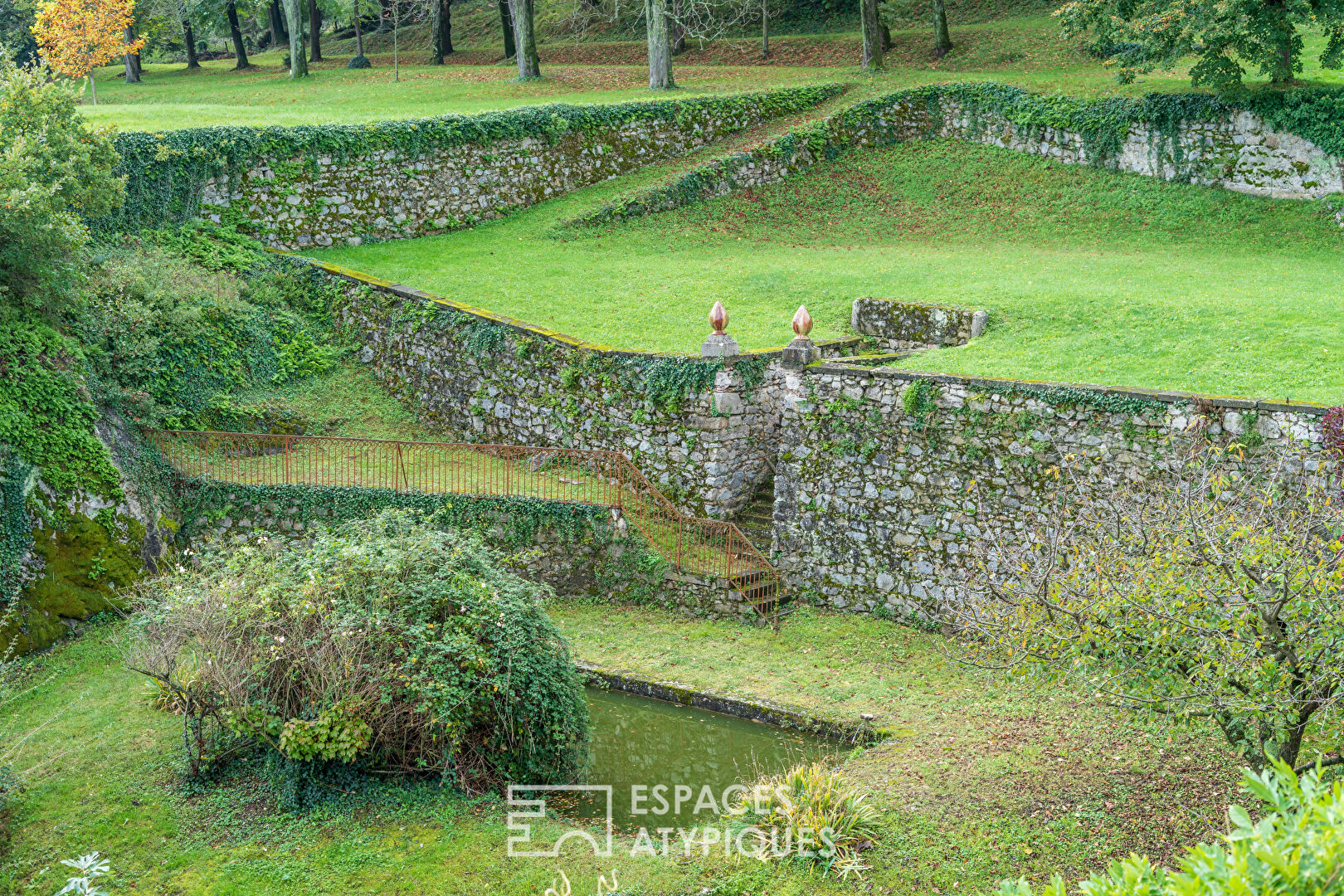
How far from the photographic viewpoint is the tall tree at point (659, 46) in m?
30.8

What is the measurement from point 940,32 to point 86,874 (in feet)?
104

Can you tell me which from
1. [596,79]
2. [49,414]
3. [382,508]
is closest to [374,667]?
[382,508]

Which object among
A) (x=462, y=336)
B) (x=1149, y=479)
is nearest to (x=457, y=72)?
(x=462, y=336)

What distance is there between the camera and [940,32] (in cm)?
3403

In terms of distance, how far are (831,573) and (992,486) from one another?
8.74 ft

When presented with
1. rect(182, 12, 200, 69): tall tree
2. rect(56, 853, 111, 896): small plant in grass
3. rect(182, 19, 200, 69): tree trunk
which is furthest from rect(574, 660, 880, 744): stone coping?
rect(182, 19, 200, 69): tree trunk

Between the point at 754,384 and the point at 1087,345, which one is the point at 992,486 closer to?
the point at 1087,345

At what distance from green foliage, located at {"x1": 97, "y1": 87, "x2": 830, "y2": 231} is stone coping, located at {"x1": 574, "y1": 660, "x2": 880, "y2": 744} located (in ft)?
A: 43.9

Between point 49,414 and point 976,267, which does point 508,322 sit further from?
point 976,267

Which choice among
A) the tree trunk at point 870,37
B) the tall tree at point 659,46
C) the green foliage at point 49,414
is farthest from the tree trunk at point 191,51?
the green foliage at point 49,414

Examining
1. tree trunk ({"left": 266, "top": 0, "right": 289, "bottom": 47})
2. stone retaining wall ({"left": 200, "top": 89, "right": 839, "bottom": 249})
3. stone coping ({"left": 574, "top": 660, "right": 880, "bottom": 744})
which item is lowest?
stone coping ({"left": 574, "top": 660, "right": 880, "bottom": 744})

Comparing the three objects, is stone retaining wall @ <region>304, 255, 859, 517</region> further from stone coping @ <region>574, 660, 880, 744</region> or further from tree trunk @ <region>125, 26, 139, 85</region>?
tree trunk @ <region>125, 26, 139, 85</region>

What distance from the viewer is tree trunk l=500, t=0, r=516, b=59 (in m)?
41.3

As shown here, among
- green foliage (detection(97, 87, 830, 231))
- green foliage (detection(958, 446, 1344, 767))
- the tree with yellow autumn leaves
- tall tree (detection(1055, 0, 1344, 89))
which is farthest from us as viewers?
the tree with yellow autumn leaves
